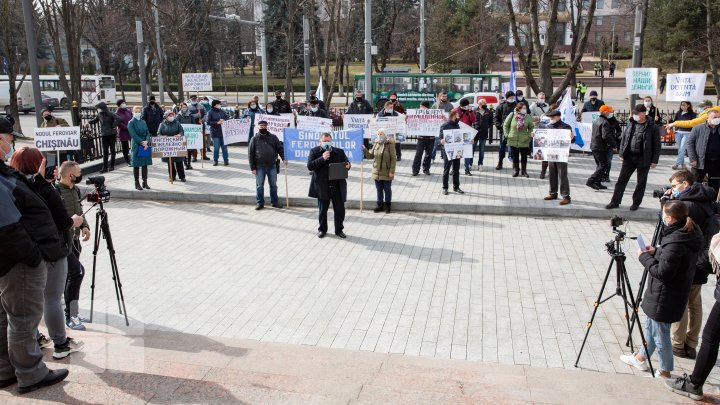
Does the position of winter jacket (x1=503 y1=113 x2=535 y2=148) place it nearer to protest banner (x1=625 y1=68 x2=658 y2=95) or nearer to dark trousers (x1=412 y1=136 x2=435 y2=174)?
dark trousers (x1=412 y1=136 x2=435 y2=174)

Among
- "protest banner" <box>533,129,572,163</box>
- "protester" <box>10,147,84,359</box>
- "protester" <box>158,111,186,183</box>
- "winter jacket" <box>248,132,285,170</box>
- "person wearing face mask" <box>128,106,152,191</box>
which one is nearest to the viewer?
"protester" <box>10,147,84,359</box>

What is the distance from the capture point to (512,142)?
1484cm

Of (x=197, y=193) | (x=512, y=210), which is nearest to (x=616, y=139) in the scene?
(x=512, y=210)

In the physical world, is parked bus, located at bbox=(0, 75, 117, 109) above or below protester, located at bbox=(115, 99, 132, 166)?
above

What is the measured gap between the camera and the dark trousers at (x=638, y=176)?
11.6 m

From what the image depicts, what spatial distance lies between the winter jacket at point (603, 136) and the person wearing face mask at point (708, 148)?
2078 mm

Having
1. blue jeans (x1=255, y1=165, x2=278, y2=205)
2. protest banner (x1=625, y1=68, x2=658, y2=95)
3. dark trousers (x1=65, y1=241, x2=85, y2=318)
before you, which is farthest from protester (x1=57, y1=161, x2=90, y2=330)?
protest banner (x1=625, y1=68, x2=658, y2=95)

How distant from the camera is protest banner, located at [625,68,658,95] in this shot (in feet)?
53.0

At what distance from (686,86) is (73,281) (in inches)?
581

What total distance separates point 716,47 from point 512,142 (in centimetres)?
2478

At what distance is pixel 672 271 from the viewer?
5.30 metres

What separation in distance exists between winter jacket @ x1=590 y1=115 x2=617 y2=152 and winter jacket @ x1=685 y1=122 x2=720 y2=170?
83.1 inches

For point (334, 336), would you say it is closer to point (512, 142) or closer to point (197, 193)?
point (197, 193)

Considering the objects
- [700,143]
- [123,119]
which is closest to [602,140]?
[700,143]
